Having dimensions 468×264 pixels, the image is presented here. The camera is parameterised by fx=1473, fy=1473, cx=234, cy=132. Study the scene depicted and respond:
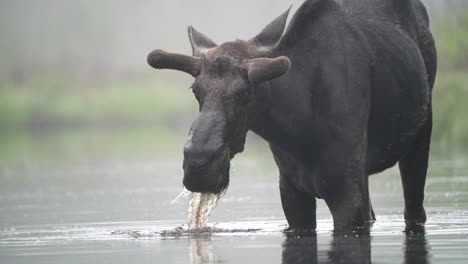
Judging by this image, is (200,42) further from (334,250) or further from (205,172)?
(334,250)

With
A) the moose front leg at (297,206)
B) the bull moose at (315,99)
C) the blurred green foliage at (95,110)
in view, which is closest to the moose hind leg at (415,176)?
the bull moose at (315,99)

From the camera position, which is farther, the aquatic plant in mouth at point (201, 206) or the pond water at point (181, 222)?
the aquatic plant in mouth at point (201, 206)

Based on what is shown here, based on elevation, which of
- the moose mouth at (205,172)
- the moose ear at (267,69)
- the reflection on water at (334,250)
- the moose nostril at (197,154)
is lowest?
the reflection on water at (334,250)

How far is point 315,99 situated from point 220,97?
1123mm

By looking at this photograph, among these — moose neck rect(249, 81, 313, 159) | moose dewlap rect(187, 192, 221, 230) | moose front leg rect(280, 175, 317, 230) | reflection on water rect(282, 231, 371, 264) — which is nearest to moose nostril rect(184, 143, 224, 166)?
moose dewlap rect(187, 192, 221, 230)

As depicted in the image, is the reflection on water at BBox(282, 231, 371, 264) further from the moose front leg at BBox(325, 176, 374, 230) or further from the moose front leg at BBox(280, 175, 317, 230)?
the moose front leg at BBox(280, 175, 317, 230)

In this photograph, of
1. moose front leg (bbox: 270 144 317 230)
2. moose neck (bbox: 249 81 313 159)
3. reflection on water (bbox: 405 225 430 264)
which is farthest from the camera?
moose front leg (bbox: 270 144 317 230)

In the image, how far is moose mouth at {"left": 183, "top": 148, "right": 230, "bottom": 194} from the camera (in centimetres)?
1136

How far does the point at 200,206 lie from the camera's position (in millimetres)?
12305

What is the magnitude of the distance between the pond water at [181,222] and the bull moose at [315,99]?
0.53 m

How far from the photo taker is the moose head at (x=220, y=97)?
449 inches

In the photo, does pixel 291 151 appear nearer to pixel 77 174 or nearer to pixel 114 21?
pixel 77 174

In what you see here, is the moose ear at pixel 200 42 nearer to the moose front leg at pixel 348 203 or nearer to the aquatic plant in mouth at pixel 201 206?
the aquatic plant in mouth at pixel 201 206

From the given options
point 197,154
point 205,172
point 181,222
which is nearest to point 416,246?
point 205,172
